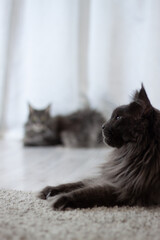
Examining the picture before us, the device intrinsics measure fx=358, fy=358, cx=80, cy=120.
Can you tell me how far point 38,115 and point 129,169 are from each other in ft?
7.57

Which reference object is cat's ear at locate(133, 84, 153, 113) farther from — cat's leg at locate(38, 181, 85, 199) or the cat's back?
the cat's back

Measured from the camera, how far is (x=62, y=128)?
376 cm

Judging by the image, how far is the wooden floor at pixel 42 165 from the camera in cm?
195

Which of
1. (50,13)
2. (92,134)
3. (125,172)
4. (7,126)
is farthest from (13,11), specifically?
(125,172)

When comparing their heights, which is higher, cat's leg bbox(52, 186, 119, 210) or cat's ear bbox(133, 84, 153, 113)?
cat's ear bbox(133, 84, 153, 113)

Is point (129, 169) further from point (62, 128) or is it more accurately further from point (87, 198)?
point (62, 128)

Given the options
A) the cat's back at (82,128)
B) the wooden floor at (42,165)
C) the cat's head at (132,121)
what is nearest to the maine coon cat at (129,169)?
the cat's head at (132,121)

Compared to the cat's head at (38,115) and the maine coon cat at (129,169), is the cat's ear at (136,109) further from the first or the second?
the cat's head at (38,115)

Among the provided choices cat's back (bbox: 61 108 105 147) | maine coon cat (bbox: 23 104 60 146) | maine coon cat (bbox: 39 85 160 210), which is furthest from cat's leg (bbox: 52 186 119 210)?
maine coon cat (bbox: 23 104 60 146)

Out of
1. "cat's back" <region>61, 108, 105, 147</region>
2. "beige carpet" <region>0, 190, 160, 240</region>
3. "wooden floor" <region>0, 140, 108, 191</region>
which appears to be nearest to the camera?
"beige carpet" <region>0, 190, 160, 240</region>

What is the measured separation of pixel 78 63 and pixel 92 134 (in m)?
0.89

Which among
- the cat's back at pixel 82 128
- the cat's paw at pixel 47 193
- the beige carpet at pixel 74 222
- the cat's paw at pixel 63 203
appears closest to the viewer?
the beige carpet at pixel 74 222

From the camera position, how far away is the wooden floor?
1.95 m

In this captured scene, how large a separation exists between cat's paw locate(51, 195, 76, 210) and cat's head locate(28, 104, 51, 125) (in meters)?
2.34
